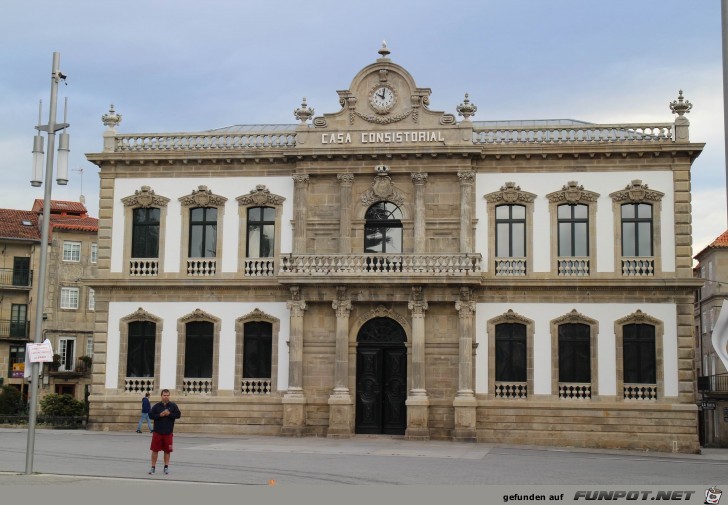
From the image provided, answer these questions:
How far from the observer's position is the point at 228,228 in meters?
37.7

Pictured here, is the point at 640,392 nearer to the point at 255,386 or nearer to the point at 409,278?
the point at 409,278

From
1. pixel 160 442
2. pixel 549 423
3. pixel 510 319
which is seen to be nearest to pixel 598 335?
pixel 510 319

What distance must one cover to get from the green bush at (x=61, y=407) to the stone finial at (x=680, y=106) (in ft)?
85.6

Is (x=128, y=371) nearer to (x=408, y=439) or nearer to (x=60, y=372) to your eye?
(x=408, y=439)

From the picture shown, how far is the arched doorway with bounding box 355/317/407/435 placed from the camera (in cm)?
3591

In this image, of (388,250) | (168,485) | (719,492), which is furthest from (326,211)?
(719,492)

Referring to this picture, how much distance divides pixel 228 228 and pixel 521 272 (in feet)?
35.3

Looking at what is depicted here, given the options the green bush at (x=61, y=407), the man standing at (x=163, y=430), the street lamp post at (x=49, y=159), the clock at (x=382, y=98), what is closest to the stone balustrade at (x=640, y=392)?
the clock at (x=382, y=98)

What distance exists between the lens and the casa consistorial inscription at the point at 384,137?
120 ft

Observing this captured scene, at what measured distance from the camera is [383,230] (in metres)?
36.9

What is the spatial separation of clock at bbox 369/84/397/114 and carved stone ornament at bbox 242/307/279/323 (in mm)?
8366

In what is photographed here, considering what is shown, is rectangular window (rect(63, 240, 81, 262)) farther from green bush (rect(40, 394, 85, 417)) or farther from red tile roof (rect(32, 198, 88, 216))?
green bush (rect(40, 394, 85, 417))

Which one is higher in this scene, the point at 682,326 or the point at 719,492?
the point at 682,326

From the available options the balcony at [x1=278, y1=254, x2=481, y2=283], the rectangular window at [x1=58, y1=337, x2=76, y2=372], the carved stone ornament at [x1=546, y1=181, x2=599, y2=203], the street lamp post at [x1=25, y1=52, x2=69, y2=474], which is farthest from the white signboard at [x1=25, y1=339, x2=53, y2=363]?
the rectangular window at [x1=58, y1=337, x2=76, y2=372]
